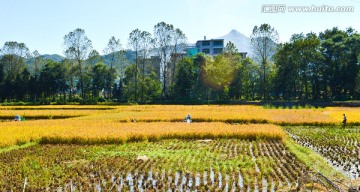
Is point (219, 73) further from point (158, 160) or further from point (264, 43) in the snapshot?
point (158, 160)

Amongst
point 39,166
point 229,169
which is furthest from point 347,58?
point 39,166

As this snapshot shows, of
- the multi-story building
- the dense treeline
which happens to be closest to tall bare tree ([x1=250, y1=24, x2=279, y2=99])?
the dense treeline

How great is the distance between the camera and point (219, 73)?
54.3 meters

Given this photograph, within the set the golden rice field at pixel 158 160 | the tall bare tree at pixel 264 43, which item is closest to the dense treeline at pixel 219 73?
the tall bare tree at pixel 264 43

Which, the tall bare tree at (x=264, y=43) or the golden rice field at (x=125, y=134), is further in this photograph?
the tall bare tree at (x=264, y=43)

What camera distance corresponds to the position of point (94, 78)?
211 ft

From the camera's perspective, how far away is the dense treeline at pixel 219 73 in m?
51.4

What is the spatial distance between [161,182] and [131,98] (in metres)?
51.0

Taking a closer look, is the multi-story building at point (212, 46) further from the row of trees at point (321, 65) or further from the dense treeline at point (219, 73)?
the row of trees at point (321, 65)

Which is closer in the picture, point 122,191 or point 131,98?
point 122,191

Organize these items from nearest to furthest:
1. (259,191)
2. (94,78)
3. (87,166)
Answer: (259,191), (87,166), (94,78)

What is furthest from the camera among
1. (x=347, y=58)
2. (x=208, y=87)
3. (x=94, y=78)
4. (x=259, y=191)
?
(x=94, y=78)

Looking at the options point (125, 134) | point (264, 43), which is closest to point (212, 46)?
point (264, 43)

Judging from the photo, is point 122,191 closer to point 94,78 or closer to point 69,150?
point 69,150
